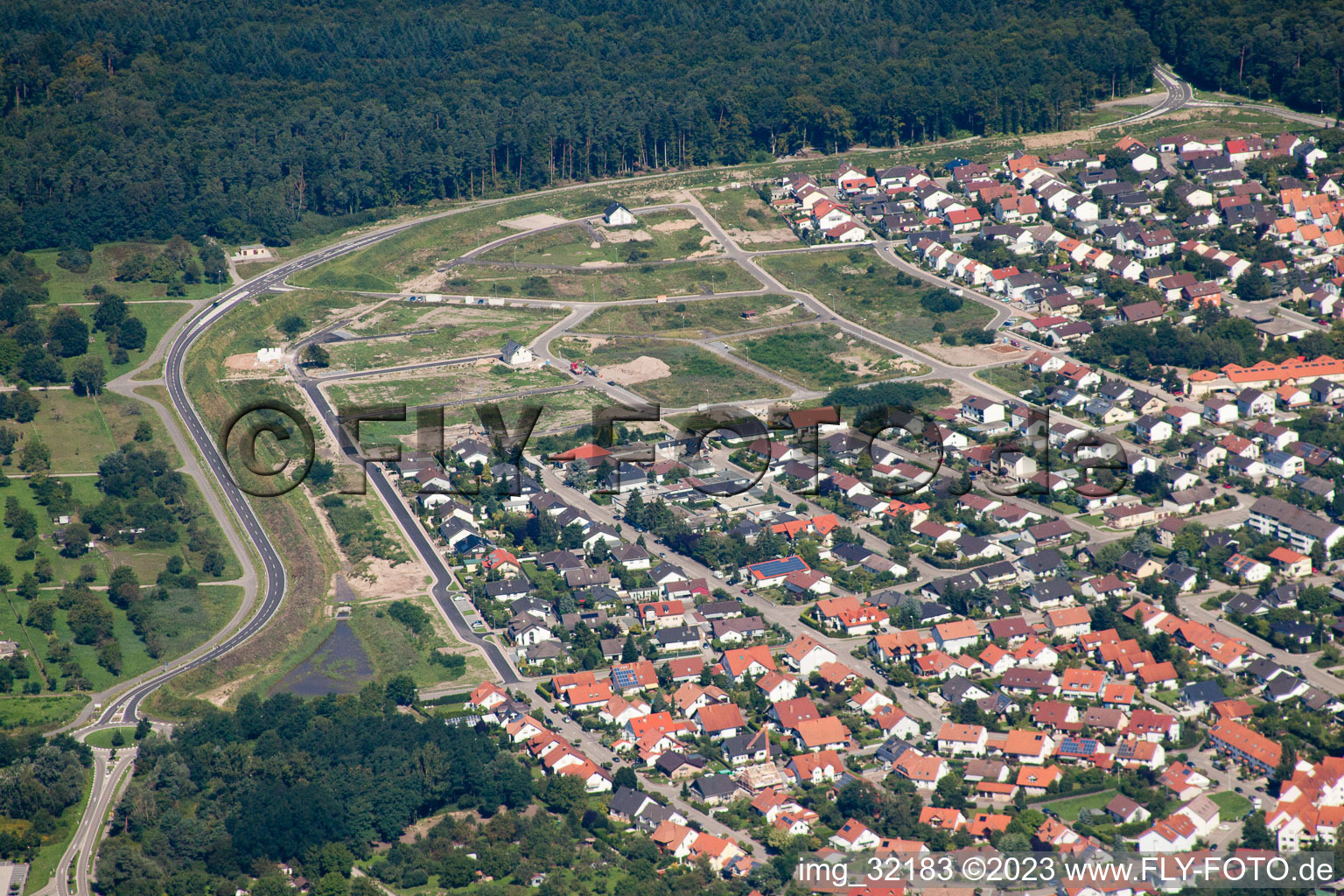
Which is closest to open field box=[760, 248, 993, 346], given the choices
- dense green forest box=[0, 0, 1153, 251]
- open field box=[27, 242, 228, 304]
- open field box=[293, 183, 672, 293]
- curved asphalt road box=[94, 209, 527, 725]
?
open field box=[293, 183, 672, 293]

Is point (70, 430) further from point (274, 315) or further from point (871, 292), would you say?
point (871, 292)

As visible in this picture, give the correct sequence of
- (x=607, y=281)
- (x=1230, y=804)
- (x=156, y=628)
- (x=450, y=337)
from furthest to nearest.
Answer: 1. (x=607, y=281)
2. (x=450, y=337)
3. (x=156, y=628)
4. (x=1230, y=804)

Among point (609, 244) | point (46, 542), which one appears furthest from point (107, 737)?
point (609, 244)

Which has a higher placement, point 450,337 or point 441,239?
point 441,239

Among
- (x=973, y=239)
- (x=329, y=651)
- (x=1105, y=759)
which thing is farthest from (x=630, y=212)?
(x=1105, y=759)

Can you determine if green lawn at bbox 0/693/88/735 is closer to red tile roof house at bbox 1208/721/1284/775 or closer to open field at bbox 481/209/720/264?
red tile roof house at bbox 1208/721/1284/775

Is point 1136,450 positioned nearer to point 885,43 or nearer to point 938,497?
point 938,497

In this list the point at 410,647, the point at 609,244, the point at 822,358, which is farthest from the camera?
the point at 609,244
